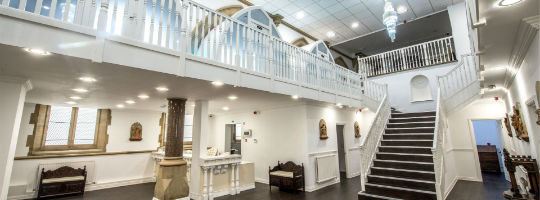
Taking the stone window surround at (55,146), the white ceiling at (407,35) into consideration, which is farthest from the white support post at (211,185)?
the white ceiling at (407,35)

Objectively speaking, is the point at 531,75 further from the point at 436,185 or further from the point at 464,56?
the point at 464,56

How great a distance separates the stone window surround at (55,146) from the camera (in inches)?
241

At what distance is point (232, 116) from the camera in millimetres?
8430

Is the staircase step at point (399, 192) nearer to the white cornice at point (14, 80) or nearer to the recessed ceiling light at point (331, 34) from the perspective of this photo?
the recessed ceiling light at point (331, 34)

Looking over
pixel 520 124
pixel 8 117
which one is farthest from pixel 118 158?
pixel 520 124

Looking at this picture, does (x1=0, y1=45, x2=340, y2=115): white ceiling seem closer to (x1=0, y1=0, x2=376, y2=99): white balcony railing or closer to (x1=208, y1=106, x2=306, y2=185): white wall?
(x1=0, y1=0, x2=376, y2=99): white balcony railing

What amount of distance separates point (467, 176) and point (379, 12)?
5.84 m

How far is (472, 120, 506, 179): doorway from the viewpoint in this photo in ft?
24.8

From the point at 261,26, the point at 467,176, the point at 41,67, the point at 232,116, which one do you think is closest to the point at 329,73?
the point at 261,26

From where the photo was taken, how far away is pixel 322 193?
583 centimetres

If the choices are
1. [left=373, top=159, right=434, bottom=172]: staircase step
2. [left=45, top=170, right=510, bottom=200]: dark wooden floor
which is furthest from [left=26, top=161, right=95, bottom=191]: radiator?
[left=373, top=159, right=434, bottom=172]: staircase step

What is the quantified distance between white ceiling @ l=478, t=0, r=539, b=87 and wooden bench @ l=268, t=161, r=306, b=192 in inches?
171

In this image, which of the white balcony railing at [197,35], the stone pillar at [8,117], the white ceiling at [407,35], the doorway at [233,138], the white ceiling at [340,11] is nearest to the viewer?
the white balcony railing at [197,35]

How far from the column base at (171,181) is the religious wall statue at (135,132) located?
3.47 metres
